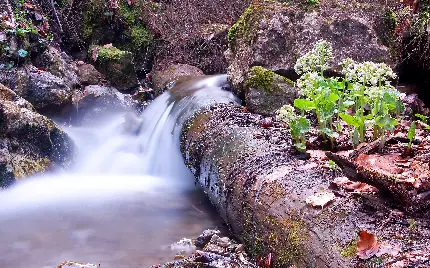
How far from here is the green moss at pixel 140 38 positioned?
31.9 feet

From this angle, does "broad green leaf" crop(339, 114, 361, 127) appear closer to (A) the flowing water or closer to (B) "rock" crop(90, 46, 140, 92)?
(A) the flowing water

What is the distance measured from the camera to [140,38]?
9766mm

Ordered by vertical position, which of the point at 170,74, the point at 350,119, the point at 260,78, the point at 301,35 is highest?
the point at 170,74

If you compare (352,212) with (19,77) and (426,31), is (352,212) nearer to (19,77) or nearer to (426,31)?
(426,31)

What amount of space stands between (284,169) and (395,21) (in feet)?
14.3

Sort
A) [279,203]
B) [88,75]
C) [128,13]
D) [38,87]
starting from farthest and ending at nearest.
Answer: [128,13]
[88,75]
[38,87]
[279,203]

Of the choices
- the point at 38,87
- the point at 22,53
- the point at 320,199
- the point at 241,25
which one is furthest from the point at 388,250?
the point at 22,53

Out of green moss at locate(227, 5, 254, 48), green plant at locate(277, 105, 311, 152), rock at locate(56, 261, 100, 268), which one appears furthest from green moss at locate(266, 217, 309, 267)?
green moss at locate(227, 5, 254, 48)

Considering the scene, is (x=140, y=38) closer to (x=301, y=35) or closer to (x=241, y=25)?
(x=241, y=25)

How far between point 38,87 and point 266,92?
4.11 metres

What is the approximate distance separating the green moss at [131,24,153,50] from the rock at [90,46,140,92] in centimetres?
76

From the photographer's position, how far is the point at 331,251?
2.13 m

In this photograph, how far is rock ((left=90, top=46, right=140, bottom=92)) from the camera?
28.8 feet

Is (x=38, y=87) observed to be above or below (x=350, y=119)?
above
